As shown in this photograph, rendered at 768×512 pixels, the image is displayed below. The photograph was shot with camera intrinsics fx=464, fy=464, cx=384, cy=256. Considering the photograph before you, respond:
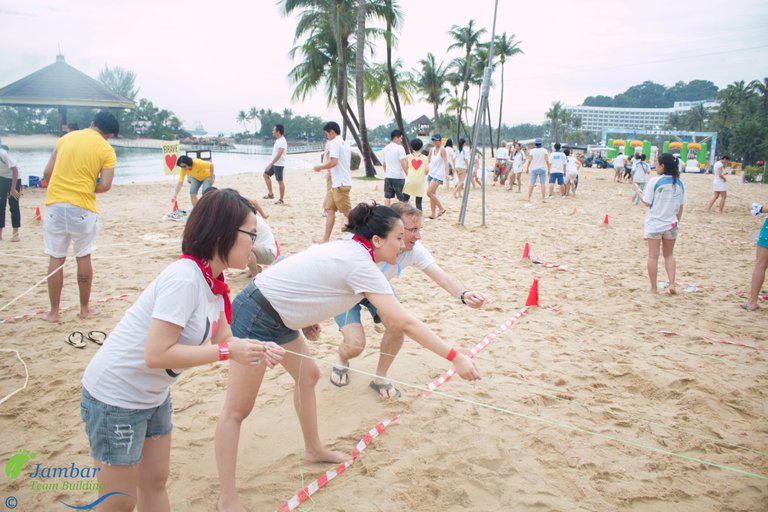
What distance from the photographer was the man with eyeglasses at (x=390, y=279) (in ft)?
10.3

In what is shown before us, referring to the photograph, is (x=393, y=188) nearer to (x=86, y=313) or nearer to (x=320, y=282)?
(x=86, y=313)

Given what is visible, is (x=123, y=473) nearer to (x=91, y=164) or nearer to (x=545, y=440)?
(x=545, y=440)

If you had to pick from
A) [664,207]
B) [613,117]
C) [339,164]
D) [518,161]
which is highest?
[613,117]

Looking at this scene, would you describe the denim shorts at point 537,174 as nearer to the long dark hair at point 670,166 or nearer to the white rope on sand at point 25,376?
the long dark hair at point 670,166

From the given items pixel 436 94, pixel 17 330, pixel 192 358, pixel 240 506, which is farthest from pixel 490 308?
pixel 436 94

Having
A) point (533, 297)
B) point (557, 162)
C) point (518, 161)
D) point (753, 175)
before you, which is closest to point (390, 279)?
point (533, 297)

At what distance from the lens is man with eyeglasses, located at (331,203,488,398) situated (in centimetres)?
313

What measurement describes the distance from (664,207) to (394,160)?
208 inches

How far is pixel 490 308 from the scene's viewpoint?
18.1 ft

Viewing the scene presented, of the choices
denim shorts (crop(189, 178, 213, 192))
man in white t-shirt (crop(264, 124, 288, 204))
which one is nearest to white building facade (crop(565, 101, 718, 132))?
man in white t-shirt (crop(264, 124, 288, 204))

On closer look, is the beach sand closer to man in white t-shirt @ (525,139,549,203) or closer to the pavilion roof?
man in white t-shirt @ (525,139,549,203)

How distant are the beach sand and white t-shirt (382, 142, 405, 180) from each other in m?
3.54

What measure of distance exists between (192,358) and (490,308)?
4.31m

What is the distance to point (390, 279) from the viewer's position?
139 inches
